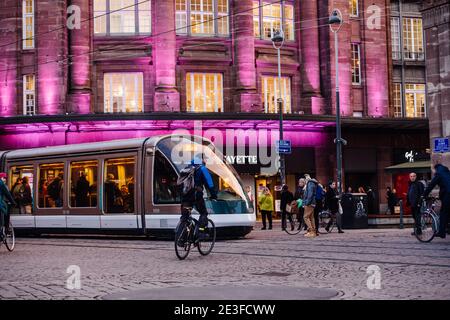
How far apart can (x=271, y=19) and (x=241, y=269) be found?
1175 inches

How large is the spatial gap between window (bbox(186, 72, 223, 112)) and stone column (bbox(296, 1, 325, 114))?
188 inches

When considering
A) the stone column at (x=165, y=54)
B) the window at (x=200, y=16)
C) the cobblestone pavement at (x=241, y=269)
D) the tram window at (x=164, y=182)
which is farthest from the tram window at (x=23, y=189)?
the window at (x=200, y=16)

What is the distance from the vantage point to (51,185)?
2316 centimetres

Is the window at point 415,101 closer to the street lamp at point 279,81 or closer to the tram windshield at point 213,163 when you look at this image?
the street lamp at point 279,81

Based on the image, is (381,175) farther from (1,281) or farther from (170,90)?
(1,281)

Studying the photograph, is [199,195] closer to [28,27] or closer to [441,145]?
[441,145]

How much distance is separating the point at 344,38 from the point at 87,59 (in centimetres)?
1418

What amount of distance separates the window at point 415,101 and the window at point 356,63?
11.9ft

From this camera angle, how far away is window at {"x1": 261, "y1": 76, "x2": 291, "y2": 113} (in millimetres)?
39062

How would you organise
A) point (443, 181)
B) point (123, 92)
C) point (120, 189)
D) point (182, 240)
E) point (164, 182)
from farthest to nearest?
point (123, 92)
point (120, 189)
point (164, 182)
point (443, 181)
point (182, 240)

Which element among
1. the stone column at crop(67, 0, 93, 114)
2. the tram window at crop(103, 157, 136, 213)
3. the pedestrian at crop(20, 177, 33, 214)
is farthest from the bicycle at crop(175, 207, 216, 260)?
the stone column at crop(67, 0, 93, 114)

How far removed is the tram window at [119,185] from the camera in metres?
20.6

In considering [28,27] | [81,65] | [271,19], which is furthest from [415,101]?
[28,27]
